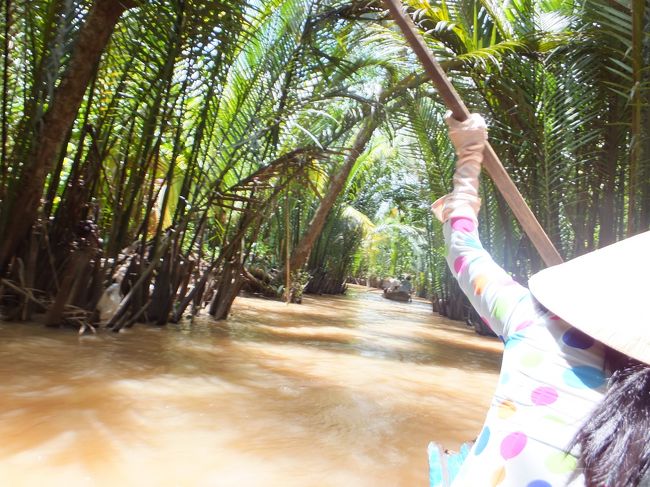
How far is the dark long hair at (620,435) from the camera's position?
1.94 ft

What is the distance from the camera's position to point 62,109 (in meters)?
3.01

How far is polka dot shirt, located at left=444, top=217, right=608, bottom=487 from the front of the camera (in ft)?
2.27

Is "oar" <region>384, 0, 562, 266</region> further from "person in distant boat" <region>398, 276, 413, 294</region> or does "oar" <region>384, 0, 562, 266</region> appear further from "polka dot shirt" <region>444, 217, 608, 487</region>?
"person in distant boat" <region>398, 276, 413, 294</region>

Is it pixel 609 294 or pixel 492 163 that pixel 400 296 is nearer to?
pixel 492 163

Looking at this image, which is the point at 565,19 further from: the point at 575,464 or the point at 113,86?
the point at 575,464

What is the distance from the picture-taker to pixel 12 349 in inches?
102

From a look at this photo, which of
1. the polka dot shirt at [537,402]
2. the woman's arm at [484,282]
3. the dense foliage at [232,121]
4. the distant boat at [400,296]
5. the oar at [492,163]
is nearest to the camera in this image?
the polka dot shirt at [537,402]

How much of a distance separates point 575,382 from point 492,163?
82 centimetres

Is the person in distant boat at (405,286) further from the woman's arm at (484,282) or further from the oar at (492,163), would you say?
the woman's arm at (484,282)

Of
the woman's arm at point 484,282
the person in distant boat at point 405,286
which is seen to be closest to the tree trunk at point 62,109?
the woman's arm at point 484,282

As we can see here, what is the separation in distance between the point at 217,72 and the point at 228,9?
517 mm

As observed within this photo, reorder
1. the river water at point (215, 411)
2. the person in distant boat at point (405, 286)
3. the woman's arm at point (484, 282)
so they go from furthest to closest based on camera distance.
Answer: the person in distant boat at point (405, 286) → the river water at point (215, 411) → the woman's arm at point (484, 282)

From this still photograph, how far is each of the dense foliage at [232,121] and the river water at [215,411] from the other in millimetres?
609

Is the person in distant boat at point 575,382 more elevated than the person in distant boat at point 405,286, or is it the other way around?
the person in distant boat at point 405,286
